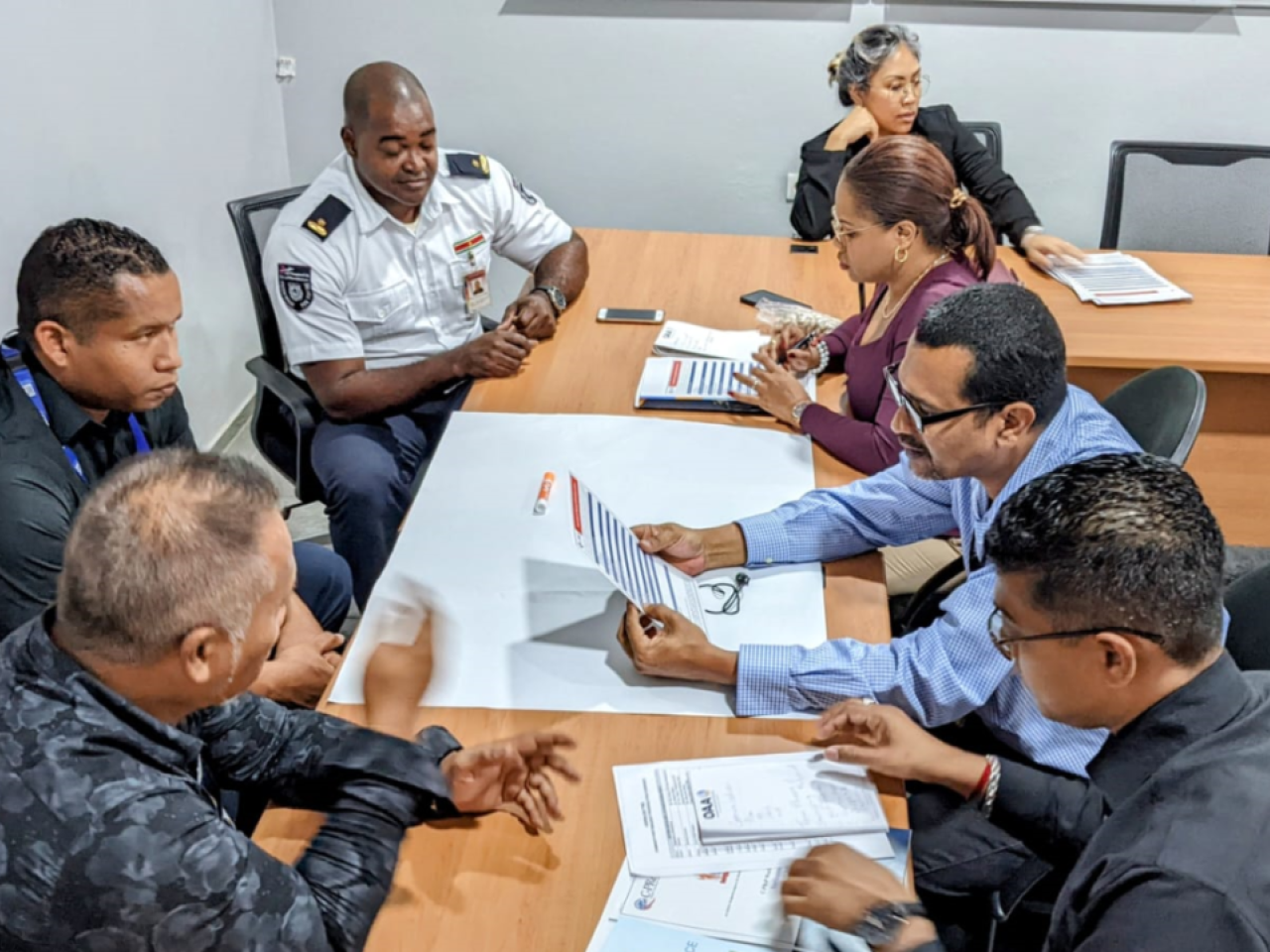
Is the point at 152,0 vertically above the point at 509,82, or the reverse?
the point at 152,0

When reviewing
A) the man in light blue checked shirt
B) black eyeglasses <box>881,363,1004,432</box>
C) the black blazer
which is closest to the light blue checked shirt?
the man in light blue checked shirt

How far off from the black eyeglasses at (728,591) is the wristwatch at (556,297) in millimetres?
1153

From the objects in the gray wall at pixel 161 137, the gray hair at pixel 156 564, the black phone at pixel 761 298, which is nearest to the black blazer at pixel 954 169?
the black phone at pixel 761 298

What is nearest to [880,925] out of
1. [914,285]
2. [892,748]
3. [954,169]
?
[892,748]

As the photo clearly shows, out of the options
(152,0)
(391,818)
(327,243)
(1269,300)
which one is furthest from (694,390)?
(152,0)

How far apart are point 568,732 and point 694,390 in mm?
1069

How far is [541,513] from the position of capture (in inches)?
78.8

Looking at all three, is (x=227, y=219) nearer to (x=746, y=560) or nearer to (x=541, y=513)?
(x=541, y=513)

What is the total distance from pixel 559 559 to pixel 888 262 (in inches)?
36.9

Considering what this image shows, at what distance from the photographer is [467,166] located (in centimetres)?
292

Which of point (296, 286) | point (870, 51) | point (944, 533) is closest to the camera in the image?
point (944, 533)

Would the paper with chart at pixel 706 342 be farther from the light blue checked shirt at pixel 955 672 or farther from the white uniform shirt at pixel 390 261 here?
the light blue checked shirt at pixel 955 672

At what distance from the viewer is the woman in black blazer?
329 centimetres

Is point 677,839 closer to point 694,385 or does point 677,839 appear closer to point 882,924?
point 882,924
